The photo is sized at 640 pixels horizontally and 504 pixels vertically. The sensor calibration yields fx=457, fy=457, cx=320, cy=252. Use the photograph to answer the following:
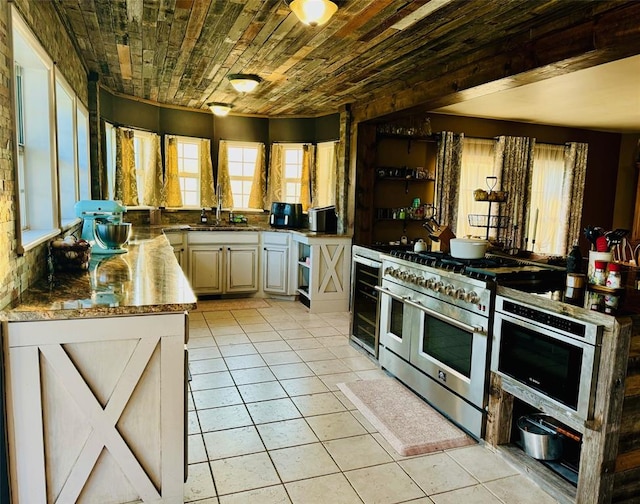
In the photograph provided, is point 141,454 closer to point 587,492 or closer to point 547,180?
point 587,492

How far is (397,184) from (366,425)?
11.5 feet

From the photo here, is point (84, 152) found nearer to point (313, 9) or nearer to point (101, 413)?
point (313, 9)

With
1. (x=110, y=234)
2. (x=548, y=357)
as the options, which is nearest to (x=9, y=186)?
(x=110, y=234)

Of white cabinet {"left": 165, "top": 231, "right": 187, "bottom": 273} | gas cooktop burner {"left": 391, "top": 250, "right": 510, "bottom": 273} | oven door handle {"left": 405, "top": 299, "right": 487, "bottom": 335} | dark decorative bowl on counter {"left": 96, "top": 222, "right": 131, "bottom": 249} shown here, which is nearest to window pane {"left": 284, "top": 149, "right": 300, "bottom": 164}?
white cabinet {"left": 165, "top": 231, "right": 187, "bottom": 273}

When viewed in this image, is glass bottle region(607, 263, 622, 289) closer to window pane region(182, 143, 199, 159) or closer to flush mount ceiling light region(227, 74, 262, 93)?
flush mount ceiling light region(227, 74, 262, 93)

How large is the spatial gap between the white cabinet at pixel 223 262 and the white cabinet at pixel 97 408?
160 inches

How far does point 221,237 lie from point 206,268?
45cm

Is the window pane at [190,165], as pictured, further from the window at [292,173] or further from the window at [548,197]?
the window at [548,197]

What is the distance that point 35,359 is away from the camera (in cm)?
179

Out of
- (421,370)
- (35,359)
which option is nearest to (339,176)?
(421,370)

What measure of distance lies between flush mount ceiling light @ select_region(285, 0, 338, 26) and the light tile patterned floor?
2.38m

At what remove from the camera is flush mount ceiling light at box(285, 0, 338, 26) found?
94.2 inches

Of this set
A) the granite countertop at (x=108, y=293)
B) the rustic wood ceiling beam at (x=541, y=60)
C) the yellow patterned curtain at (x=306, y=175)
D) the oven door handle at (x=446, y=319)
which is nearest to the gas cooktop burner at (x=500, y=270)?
the oven door handle at (x=446, y=319)

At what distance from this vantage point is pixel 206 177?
6.54 m
